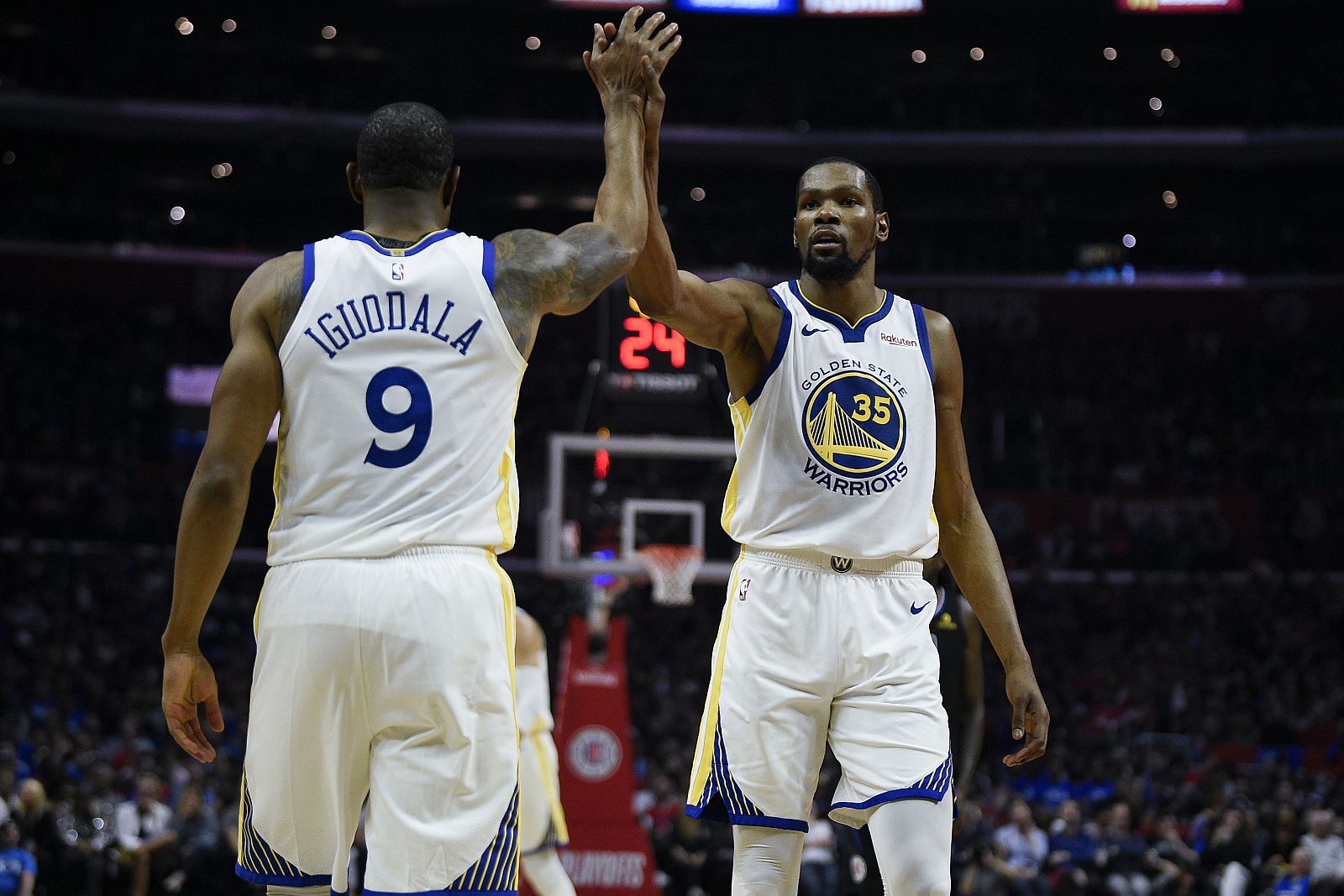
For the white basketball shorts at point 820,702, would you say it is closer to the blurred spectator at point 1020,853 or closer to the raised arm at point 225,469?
the raised arm at point 225,469

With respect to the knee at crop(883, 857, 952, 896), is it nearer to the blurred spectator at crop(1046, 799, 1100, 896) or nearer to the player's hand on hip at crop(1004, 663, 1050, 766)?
the player's hand on hip at crop(1004, 663, 1050, 766)

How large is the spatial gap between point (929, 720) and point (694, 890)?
9.22 metres

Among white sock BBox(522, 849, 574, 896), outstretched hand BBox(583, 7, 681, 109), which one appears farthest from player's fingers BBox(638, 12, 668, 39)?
white sock BBox(522, 849, 574, 896)

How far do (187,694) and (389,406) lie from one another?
2.86 ft

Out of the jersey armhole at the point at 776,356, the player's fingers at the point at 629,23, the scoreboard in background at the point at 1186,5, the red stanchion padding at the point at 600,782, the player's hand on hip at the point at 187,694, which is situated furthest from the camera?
the scoreboard in background at the point at 1186,5

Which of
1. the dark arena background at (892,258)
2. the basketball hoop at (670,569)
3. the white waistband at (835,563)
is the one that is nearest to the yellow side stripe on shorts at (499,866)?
the white waistband at (835,563)

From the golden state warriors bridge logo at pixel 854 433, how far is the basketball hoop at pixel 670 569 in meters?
6.97

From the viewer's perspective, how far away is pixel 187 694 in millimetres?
3789

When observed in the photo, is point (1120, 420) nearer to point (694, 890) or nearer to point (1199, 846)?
point (1199, 846)

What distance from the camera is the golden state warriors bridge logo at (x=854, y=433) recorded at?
4.81 metres

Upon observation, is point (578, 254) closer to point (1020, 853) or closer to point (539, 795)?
point (539, 795)

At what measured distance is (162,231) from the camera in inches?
1096

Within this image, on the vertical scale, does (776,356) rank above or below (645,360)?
below

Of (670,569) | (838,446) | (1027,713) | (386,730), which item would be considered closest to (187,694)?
(386,730)
